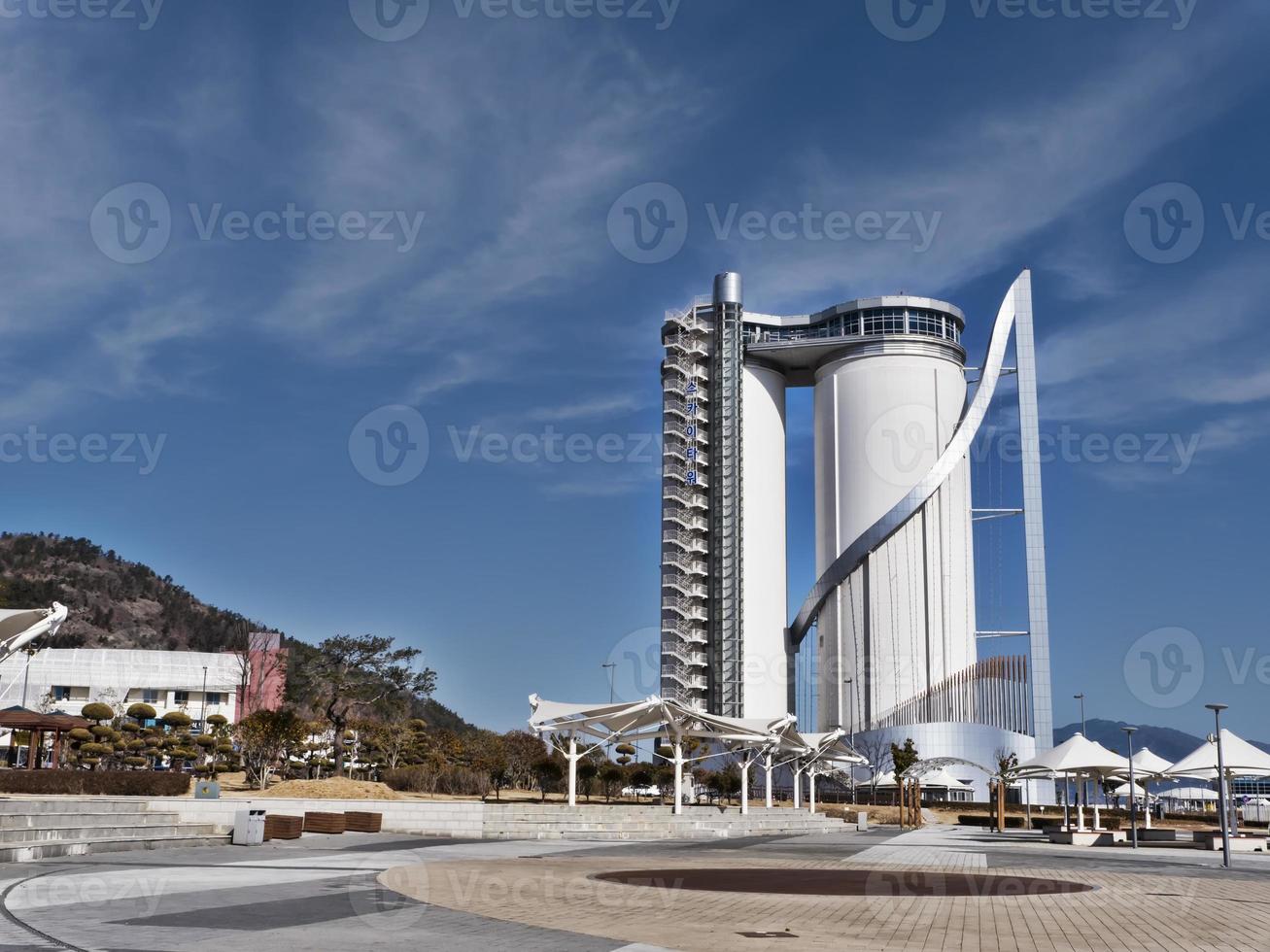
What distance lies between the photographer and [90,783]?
104ft

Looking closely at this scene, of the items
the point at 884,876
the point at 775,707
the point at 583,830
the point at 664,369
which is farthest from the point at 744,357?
the point at 884,876

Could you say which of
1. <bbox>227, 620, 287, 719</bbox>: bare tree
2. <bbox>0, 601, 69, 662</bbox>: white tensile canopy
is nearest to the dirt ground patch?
<bbox>0, 601, 69, 662</bbox>: white tensile canopy

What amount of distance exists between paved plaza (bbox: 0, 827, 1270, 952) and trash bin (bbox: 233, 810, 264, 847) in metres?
0.77

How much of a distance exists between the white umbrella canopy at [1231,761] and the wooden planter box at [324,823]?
85.7 ft

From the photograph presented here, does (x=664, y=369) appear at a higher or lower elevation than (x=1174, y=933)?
higher

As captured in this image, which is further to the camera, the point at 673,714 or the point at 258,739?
the point at 258,739

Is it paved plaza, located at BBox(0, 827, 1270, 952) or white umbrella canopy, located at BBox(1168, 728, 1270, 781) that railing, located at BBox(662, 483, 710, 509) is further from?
paved plaza, located at BBox(0, 827, 1270, 952)

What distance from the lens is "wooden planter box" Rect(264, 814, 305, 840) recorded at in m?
24.4

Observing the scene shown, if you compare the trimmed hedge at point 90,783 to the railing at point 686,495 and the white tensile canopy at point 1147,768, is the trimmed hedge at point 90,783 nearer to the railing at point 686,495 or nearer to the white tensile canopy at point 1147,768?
the white tensile canopy at point 1147,768

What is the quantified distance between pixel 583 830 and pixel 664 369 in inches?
3146

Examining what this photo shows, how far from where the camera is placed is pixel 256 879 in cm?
1580

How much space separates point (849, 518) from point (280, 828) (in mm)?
85015

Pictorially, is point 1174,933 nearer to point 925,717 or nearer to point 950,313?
point 925,717

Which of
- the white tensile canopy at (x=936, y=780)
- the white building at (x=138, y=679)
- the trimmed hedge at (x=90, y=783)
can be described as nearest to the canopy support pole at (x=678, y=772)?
the trimmed hedge at (x=90, y=783)
